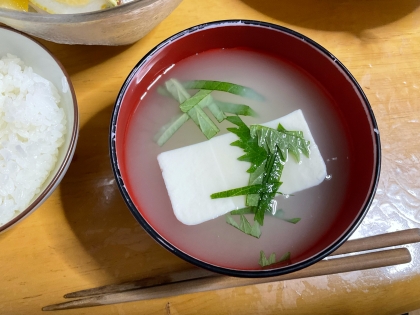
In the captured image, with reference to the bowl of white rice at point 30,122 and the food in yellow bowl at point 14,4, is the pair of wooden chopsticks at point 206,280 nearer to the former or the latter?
the bowl of white rice at point 30,122

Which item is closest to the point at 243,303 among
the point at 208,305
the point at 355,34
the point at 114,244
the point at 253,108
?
the point at 208,305

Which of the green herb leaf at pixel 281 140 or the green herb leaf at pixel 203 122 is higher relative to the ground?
the green herb leaf at pixel 203 122

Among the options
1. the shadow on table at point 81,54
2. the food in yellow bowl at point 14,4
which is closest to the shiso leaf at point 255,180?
the shadow on table at point 81,54

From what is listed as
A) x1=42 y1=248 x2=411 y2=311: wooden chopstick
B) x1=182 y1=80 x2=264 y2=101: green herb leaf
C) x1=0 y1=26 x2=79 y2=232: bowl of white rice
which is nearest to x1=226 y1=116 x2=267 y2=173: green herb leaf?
x1=182 y1=80 x2=264 y2=101: green herb leaf

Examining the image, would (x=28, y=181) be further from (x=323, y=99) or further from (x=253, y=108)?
(x=323, y=99)

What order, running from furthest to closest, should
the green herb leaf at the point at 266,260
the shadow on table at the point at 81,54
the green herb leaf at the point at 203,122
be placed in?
the shadow on table at the point at 81,54, the green herb leaf at the point at 203,122, the green herb leaf at the point at 266,260

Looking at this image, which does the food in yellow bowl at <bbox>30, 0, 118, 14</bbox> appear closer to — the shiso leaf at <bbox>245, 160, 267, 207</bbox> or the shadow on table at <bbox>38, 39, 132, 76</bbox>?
the shadow on table at <bbox>38, 39, 132, 76</bbox>
